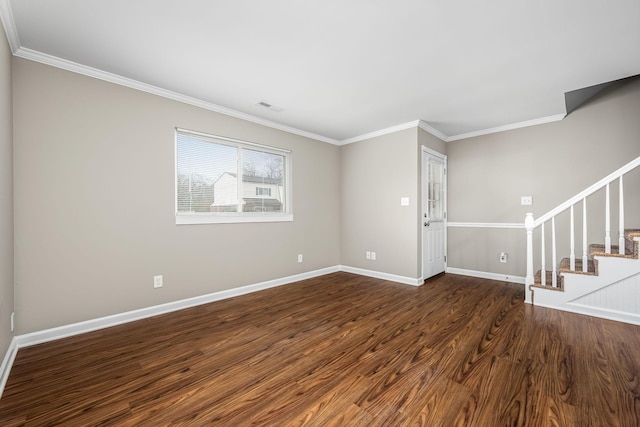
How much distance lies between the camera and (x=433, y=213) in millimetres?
4500

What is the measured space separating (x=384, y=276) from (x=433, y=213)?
1343 mm

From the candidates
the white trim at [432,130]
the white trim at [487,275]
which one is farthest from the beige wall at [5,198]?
the white trim at [487,275]

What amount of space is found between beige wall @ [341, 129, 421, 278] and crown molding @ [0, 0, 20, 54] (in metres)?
4.04

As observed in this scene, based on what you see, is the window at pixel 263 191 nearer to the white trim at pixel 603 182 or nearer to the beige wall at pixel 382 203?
the beige wall at pixel 382 203

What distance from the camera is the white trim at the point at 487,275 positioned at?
13.4 feet

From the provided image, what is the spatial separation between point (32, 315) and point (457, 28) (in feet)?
13.4

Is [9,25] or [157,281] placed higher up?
[9,25]

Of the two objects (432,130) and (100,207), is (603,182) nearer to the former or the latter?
(432,130)

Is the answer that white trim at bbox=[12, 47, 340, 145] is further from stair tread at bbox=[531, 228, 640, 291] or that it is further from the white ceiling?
stair tread at bbox=[531, 228, 640, 291]

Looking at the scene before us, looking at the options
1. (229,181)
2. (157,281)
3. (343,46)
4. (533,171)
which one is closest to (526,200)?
(533,171)

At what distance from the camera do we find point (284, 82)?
2787mm

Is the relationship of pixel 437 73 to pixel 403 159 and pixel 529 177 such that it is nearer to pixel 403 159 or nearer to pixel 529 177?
pixel 403 159

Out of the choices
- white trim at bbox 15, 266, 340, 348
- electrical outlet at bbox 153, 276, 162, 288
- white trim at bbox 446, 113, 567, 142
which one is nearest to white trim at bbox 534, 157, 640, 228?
white trim at bbox 446, 113, 567, 142

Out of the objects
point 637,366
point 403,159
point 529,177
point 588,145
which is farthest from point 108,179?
point 588,145
